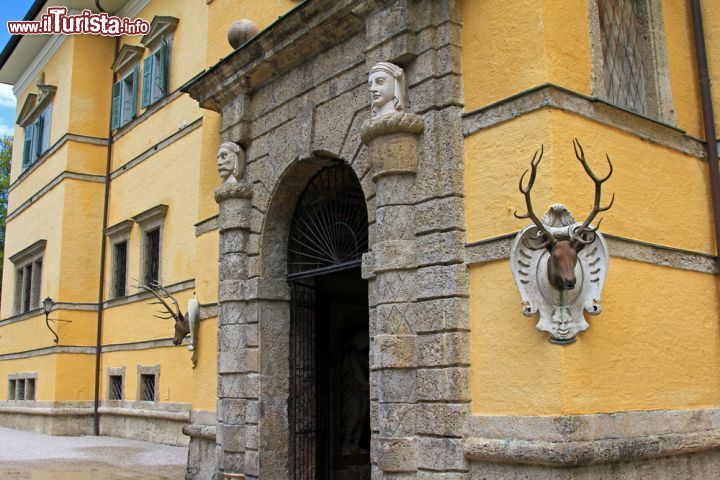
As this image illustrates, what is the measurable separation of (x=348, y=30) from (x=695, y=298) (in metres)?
4.08

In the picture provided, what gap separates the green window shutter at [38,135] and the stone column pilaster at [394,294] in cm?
1598

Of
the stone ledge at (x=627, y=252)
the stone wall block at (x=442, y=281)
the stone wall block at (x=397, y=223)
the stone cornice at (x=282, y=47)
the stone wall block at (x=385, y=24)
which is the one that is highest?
the stone cornice at (x=282, y=47)

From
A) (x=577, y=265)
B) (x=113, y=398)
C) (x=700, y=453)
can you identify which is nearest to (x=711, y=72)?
(x=577, y=265)

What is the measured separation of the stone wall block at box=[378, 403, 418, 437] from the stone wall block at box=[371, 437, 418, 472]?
0.18 ft

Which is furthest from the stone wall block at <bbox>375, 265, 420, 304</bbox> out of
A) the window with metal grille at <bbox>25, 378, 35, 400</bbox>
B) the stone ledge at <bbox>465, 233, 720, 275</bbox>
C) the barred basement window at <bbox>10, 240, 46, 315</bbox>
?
the window with metal grille at <bbox>25, 378, 35, 400</bbox>

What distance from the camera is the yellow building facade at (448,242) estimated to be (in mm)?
5773

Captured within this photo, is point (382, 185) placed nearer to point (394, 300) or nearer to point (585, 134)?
point (394, 300)

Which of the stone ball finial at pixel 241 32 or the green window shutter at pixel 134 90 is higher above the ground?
the green window shutter at pixel 134 90

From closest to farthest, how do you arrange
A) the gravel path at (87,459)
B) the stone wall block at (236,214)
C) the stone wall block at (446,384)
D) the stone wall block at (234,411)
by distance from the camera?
the stone wall block at (446,384) → the stone wall block at (234,411) → the stone wall block at (236,214) → the gravel path at (87,459)

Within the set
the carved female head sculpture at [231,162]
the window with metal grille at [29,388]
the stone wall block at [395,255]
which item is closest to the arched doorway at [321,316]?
the carved female head sculpture at [231,162]

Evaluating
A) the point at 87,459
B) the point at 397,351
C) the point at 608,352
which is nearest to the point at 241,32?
the point at 397,351

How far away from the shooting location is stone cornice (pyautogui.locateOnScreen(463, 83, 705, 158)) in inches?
230

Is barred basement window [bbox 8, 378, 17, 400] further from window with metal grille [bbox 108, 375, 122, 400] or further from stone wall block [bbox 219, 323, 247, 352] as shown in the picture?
stone wall block [bbox 219, 323, 247, 352]

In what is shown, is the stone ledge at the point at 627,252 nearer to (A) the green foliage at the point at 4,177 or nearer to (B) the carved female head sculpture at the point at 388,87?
(B) the carved female head sculpture at the point at 388,87
